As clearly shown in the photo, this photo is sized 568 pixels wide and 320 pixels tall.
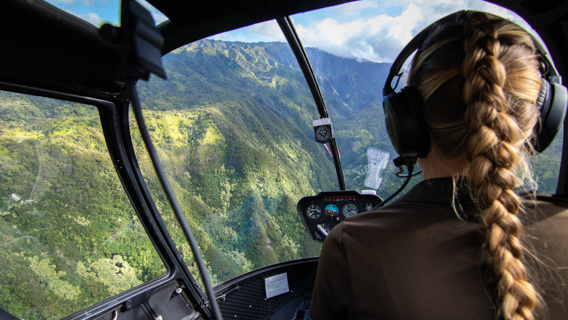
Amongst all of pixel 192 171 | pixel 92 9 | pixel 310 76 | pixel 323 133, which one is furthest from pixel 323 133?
→ pixel 92 9

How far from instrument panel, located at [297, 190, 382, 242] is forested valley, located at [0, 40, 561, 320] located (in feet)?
0.46

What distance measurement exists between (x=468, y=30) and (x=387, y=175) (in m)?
1.83

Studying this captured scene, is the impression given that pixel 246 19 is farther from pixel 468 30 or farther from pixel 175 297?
pixel 175 297

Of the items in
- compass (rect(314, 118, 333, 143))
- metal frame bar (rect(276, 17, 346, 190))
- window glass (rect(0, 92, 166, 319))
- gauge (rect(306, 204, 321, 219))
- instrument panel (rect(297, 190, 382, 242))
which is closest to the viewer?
window glass (rect(0, 92, 166, 319))

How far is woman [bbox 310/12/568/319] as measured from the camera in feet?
1.86

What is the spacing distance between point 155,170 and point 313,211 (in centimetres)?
192

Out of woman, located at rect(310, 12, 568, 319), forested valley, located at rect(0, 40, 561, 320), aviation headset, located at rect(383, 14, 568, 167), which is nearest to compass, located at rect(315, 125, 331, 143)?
forested valley, located at rect(0, 40, 561, 320)

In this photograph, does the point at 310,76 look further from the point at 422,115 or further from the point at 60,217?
the point at 60,217

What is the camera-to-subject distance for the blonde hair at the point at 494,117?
22.0 inches

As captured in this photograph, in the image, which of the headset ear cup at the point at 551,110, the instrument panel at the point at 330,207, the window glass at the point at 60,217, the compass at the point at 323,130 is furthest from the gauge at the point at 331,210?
the headset ear cup at the point at 551,110

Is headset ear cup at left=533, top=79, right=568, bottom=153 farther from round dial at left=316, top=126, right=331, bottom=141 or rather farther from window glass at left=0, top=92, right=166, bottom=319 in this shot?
window glass at left=0, top=92, right=166, bottom=319

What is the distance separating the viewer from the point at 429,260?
600mm

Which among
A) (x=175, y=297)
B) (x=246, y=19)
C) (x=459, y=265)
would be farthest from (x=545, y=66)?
(x=175, y=297)

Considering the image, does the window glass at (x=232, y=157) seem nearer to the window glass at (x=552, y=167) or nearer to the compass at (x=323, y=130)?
the compass at (x=323, y=130)
